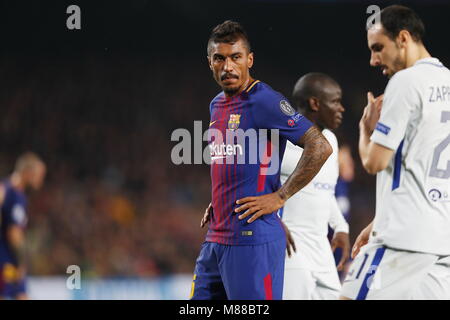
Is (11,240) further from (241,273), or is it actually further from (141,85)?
(141,85)

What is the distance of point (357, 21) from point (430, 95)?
11538mm

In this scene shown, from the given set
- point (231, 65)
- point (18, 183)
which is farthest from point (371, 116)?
point (18, 183)

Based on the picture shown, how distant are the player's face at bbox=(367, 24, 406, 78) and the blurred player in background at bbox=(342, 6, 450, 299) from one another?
9cm

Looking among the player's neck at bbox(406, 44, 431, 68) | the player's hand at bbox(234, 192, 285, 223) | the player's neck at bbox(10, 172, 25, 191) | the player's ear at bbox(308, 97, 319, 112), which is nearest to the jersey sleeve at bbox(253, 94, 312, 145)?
the player's hand at bbox(234, 192, 285, 223)

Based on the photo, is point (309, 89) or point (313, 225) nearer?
point (313, 225)

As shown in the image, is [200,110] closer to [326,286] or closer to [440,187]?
[326,286]

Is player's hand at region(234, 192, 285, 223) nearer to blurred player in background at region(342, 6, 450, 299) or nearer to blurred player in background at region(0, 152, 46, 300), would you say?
blurred player in background at region(342, 6, 450, 299)

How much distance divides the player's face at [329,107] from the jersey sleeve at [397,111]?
7.39 ft

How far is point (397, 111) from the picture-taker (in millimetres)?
3203

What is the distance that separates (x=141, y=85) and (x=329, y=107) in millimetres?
9606

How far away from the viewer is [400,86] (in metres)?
3.21

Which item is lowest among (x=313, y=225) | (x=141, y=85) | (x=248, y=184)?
(x=313, y=225)

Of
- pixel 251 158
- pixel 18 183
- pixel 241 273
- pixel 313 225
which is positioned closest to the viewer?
pixel 241 273

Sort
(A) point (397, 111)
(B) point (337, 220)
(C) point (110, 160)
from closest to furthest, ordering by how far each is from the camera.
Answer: (A) point (397, 111), (B) point (337, 220), (C) point (110, 160)
